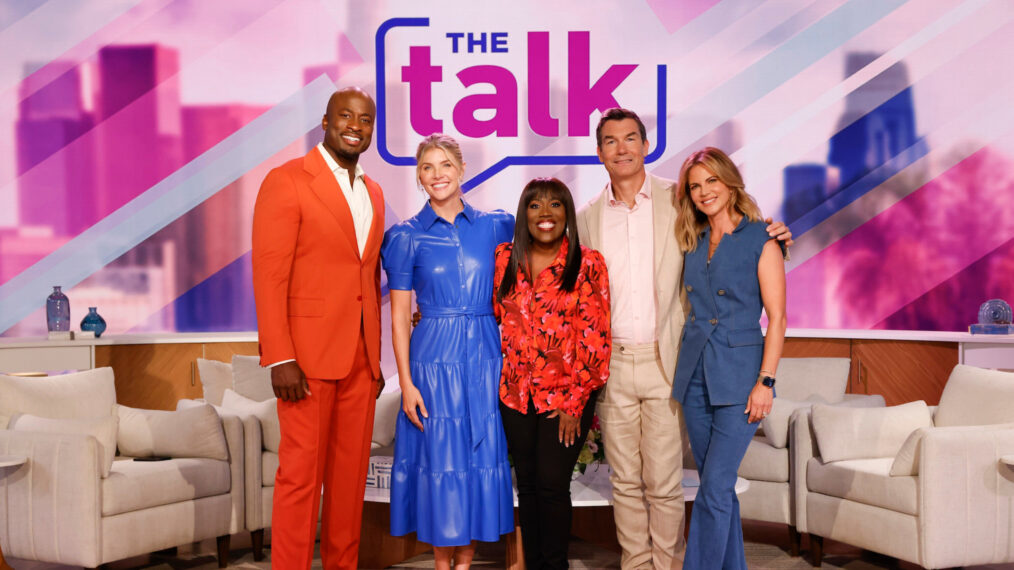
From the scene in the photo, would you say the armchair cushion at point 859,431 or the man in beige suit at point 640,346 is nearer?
the man in beige suit at point 640,346

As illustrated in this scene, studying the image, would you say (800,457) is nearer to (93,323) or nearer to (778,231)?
(778,231)

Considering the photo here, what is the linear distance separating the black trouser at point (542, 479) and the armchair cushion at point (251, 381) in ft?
7.75

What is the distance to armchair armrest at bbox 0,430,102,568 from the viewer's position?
3.76 meters

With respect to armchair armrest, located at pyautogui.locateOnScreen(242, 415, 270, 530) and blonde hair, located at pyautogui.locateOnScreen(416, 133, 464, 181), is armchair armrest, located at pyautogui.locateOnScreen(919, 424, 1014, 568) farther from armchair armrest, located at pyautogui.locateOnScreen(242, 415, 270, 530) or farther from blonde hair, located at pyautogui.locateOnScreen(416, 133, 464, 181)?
armchair armrest, located at pyautogui.locateOnScreen(242, 415, 270, 530)

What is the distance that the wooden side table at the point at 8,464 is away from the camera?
3693 millimetres

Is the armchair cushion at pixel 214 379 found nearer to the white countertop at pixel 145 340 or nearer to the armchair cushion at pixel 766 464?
the white countertop at pixel 145 340

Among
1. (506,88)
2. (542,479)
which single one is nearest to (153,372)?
(506,88)

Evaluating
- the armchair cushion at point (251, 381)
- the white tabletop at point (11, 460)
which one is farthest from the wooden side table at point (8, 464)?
the armchair cushion at point (251, 381)

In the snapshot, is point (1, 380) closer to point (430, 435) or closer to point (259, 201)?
point (259, 201)

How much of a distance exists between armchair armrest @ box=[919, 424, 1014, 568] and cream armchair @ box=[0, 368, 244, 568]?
326 cm

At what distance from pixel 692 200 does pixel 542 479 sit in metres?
1.17

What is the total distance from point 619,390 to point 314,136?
12.8 ft

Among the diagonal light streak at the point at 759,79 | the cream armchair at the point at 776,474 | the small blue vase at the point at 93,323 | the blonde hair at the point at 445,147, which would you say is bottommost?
the cream armchair at the point at 776,474

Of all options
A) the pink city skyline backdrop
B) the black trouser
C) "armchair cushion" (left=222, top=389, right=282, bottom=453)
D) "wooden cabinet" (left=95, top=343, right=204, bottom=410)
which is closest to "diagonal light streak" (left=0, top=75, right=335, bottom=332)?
the pink city skyline backdrop
